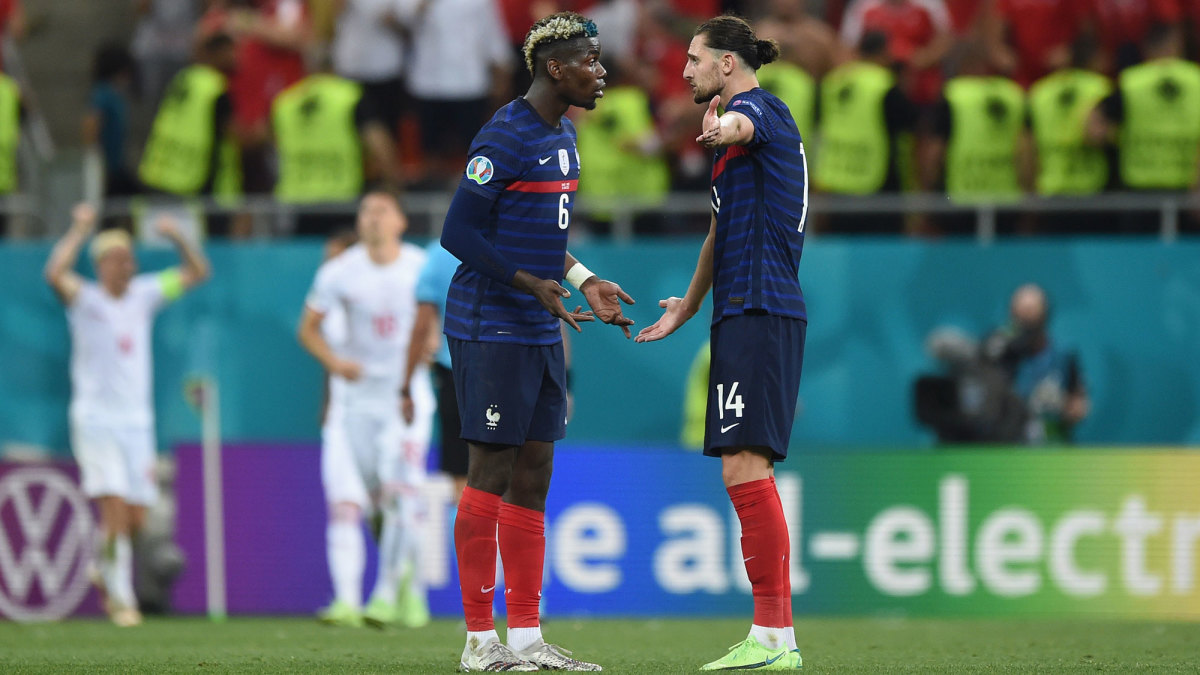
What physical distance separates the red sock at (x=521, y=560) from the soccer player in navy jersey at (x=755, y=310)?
765 mm

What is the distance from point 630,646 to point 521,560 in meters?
2.33

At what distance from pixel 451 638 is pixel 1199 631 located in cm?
444

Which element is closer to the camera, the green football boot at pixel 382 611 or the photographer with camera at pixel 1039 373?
the green football boot at pixel 382 611

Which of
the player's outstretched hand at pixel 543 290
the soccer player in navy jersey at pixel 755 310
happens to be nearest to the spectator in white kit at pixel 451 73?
the soccer player in navy jersey at pixel 755 310

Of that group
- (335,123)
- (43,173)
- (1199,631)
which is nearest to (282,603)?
(335,123)

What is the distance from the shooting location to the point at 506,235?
278 inches

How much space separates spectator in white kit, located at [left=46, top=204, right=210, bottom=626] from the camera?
1288 centimetres

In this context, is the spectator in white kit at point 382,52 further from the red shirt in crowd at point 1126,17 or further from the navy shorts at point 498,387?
the navy shorts at point 498,387

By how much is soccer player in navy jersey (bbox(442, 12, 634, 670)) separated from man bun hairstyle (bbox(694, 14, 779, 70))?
1.56ft

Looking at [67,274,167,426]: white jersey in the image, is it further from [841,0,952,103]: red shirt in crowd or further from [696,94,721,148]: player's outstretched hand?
[696,94,721,148]: player's outstretched hand

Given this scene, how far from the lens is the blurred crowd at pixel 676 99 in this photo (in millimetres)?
14086

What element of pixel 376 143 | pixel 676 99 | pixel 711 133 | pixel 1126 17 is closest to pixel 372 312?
pixel 376 143

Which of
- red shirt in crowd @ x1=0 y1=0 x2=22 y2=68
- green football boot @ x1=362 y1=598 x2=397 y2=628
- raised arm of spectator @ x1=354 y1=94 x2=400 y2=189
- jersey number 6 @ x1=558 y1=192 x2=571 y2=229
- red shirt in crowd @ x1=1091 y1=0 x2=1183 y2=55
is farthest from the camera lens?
red shirt in crowd @ x1=0 y1=0 x2=22 y2=68

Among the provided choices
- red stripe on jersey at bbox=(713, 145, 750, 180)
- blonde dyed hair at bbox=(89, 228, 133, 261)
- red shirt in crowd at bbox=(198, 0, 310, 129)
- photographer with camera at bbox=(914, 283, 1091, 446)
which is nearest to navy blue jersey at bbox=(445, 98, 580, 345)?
red stripe on jersey at bbox=(713, 145, 750, 180)
